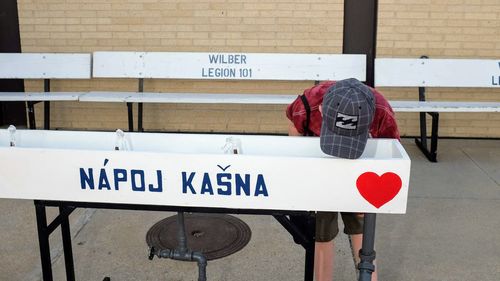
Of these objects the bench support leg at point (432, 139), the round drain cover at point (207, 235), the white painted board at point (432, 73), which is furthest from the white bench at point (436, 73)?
the round drain cover at point (207, 235)

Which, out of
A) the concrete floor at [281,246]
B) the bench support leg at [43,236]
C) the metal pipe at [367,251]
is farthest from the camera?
the concrete floor at [281,246]

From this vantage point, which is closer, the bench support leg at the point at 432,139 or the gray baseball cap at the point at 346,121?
the gray baseball cap at the point at 346,121

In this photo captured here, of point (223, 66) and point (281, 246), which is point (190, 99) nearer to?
point (223, 66)

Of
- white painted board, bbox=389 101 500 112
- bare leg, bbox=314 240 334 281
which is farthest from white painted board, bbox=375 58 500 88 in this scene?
bare leg, bbox=314 240 334 281

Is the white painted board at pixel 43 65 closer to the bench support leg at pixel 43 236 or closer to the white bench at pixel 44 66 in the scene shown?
the white bench at pixel 44 66

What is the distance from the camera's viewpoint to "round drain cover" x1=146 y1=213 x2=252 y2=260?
11.2 feet

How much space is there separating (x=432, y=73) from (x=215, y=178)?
4.49 meters

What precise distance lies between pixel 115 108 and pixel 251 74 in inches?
68.0

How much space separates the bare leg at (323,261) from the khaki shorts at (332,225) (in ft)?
0.33

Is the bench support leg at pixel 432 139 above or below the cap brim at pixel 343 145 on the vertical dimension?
below

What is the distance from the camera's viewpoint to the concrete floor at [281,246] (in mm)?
3342

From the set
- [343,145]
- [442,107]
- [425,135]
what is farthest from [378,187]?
[425,135]

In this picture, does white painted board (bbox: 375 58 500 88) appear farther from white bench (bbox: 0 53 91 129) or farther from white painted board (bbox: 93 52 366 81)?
white bench (bbox: 0 53 91 129)

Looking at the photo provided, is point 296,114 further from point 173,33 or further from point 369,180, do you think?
point 173,33
